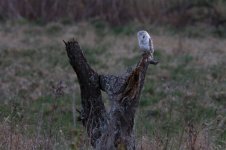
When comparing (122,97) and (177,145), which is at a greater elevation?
(122,97)

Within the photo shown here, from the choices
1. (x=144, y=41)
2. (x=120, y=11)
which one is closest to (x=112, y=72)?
(x=120, y=11)

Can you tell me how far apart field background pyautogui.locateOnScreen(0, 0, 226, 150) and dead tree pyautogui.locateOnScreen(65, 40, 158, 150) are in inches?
5.8

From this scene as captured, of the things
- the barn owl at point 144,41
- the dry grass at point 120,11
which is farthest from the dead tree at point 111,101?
the dry grass at point 120,11

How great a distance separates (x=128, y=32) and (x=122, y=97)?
10.2 meters

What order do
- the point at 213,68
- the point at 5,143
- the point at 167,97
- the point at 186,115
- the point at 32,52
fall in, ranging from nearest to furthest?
the point at 5,143, the point at 186,115, the point at 167,97, the point at 213,68, the point at 32,52

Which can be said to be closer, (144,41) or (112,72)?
(144,41)

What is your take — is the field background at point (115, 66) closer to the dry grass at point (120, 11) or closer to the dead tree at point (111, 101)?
the dry grass at point (120, 11)

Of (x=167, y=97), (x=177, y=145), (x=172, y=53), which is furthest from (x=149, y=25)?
(x=177, y=145)

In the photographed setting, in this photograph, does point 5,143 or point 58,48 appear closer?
point 5,143

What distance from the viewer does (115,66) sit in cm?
1238

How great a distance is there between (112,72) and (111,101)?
20.5 ft

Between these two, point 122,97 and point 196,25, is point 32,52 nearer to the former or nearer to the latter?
point 196,25

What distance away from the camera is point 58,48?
13.6 meters

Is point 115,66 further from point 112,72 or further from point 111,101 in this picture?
point 111,101
